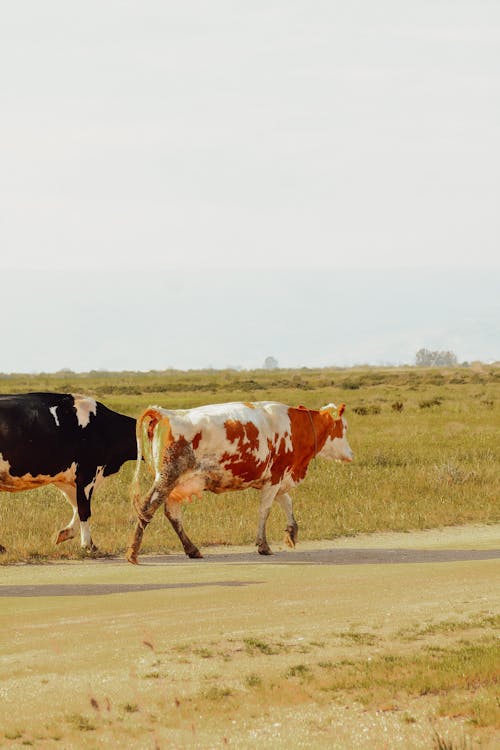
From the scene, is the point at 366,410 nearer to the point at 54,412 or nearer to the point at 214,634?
the point at 54,412

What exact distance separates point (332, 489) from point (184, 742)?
16.5 metres

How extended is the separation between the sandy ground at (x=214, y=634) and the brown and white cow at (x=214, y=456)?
701 millimetres

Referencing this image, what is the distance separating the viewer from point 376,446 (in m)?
32.8

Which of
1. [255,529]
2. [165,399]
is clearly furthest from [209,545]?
[165,399]

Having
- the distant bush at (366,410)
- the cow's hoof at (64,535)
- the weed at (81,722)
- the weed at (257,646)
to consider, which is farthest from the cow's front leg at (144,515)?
the distant bush at (366,410)

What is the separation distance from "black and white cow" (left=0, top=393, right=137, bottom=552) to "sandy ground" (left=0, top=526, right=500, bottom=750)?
1455 mm

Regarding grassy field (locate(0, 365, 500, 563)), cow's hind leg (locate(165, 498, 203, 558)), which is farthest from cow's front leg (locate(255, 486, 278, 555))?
grassy field (locate(0, 365, 500, 563))

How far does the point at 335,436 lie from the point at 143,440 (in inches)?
135

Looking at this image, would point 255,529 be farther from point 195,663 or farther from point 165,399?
point 165,399

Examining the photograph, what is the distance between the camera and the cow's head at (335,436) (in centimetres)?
1880

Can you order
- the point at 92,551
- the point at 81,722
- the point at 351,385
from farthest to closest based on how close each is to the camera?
the point at 351,385 → the point at 92,551 → the point at 81,722

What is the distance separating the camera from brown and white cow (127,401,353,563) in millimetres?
16438

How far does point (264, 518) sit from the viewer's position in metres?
17.2

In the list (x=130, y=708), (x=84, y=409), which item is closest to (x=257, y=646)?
(x=130, y=708)
